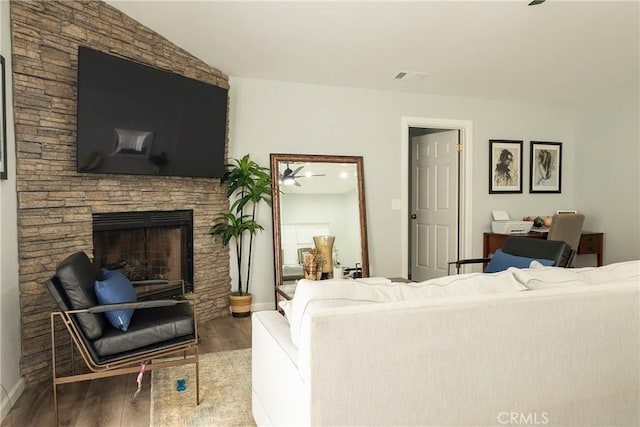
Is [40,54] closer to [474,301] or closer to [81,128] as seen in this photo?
[81,128]

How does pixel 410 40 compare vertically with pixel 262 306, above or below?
above

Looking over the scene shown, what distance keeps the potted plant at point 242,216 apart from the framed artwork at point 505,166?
2891mm

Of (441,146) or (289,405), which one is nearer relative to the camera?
(289,405)

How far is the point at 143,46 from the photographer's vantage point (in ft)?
11.3

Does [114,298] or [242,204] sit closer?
[114,298]

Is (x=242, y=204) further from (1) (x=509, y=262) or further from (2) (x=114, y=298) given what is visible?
(1) (x=509, y=262)

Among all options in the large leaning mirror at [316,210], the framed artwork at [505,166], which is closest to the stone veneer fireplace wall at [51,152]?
the large leaning mirror at [316,210]

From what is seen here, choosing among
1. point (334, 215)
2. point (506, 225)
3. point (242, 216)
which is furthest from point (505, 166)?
point (242, 216)

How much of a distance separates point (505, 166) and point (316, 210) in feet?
8.54

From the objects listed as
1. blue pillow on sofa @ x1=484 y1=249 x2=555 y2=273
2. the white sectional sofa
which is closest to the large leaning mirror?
blue pillow on sofa @ x1=484 y1=249 x2=555 y2=273

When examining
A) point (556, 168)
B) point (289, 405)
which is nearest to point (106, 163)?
point (289, 405)

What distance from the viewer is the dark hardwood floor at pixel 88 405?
7.56 ft

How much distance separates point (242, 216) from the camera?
4.33 m

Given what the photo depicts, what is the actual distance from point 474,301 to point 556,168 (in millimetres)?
5116
